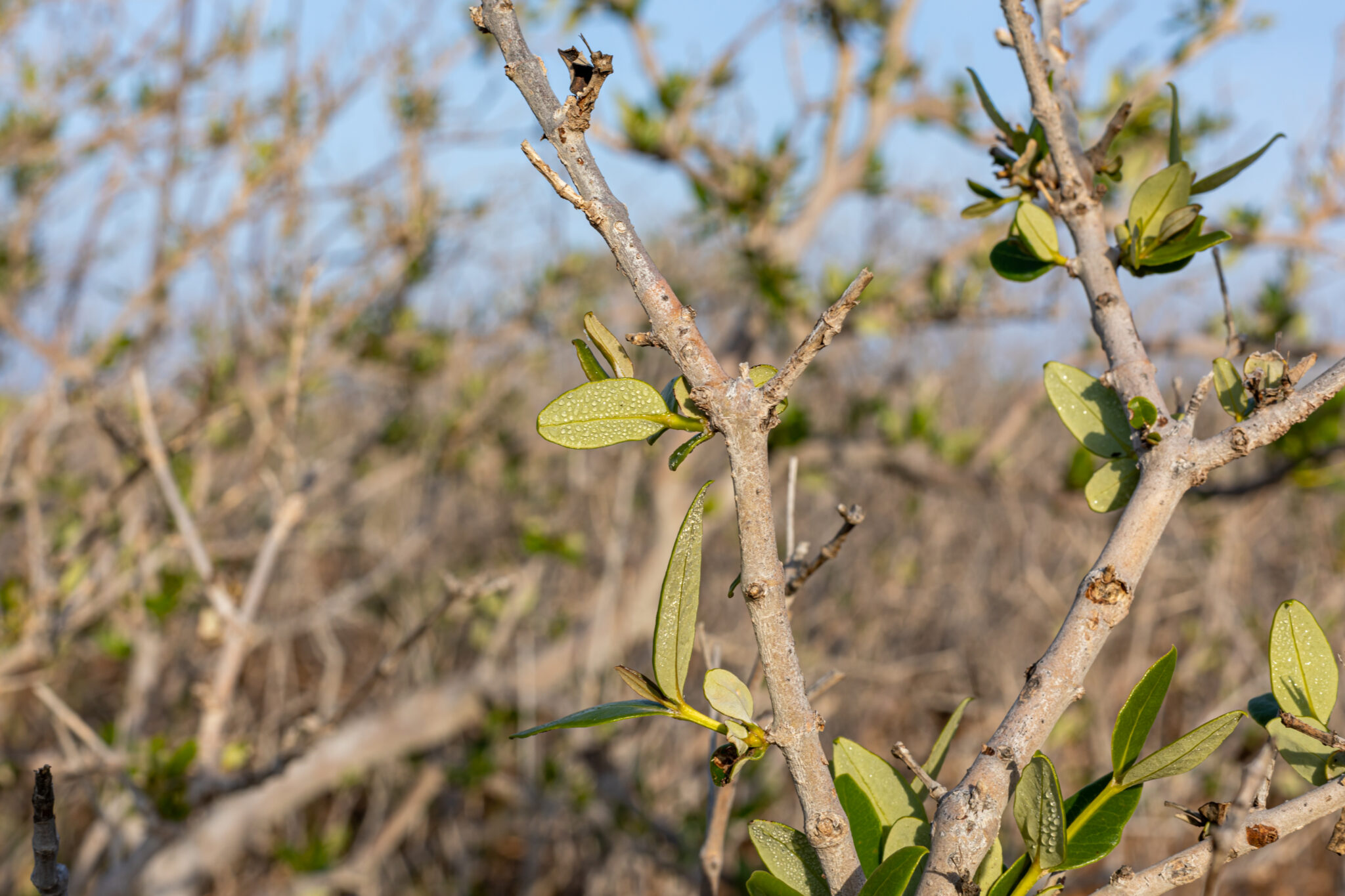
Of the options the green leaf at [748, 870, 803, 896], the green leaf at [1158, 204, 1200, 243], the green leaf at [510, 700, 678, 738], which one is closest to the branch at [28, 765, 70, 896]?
the green leaf at [510, 700, 678, 738]

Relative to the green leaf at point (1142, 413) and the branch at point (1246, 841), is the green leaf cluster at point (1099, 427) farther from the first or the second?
the branch at point (1246, 841)

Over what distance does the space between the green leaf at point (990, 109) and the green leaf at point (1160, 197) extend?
103 mm

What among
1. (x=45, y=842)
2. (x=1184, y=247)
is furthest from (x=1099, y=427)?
(x=45, y=842)

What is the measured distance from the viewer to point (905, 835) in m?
0.47

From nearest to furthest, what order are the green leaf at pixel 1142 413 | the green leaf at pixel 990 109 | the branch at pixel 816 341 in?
the branch at pixel 816 341, the green leaf at pixel 1142 413, the green leaf at pixel 990 109

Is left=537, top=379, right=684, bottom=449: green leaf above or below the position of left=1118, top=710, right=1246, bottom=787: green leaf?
above

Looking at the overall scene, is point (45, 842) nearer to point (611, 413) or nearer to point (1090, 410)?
point (611, 413)

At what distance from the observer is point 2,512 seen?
1963 millimetres

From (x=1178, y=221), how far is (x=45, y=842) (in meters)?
0.72

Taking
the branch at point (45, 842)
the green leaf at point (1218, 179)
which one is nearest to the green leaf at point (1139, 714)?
the green leaf at point (1218, 179)

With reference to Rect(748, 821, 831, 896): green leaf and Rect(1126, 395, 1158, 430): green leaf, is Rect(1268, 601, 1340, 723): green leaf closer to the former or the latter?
Rect(1126, 395, 1158, 430): green leaf

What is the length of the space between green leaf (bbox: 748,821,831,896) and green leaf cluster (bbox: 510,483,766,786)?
0.05 m

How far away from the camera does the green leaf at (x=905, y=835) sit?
0.47 m

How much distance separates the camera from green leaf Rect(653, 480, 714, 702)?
429mm
